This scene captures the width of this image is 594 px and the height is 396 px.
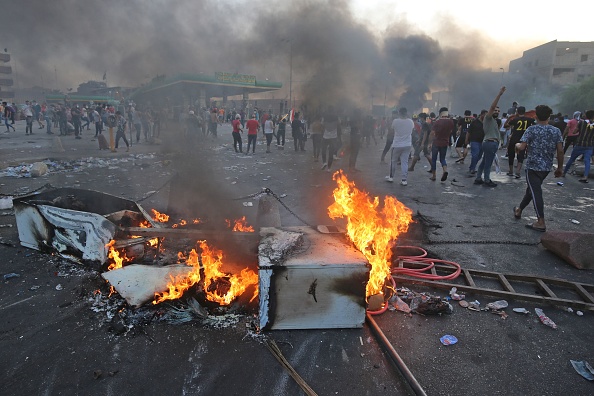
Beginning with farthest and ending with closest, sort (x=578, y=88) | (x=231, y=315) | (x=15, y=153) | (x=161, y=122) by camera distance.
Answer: (x=578, y=88)
(x=161, y=122)
(x=15, y=153)
(x=231, y=315)

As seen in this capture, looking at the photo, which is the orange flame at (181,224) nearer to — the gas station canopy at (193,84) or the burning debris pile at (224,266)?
the burning debris pile at (224,266)

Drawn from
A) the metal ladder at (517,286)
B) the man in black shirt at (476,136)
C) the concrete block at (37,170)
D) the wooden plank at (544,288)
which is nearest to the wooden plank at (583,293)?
the metal ladder at (517,286)

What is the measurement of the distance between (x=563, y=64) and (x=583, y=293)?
58.0 meters

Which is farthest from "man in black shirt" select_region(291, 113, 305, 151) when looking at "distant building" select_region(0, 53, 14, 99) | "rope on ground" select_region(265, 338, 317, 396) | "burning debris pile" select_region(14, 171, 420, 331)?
"distant building" select_region(0, 53, 14, 99)

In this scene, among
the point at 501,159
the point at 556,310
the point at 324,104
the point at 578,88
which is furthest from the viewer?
the point at 578,88

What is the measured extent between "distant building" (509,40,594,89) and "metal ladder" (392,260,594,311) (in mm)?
53901

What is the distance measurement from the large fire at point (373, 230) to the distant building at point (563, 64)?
176 feet

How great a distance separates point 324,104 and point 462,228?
7309mm

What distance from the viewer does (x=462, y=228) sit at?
17.4 feet

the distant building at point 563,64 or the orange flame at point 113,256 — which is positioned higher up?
the distant building at point 563,64

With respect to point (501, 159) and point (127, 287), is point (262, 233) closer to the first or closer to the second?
point (127, 287)

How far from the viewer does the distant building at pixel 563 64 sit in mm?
45219

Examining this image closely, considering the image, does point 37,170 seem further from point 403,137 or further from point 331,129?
point 403,137

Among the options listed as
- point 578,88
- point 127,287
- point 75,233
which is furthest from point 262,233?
point 578,88
